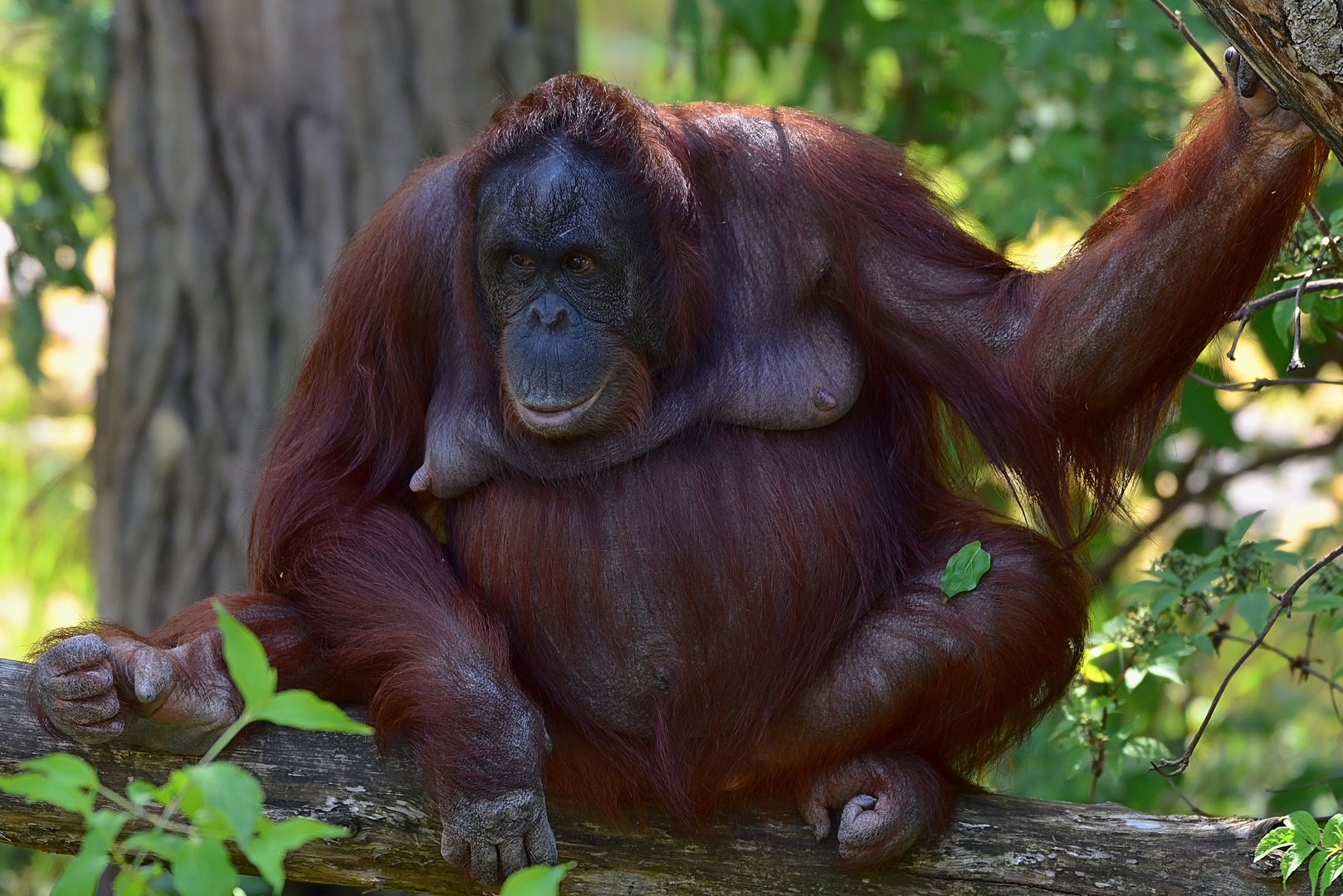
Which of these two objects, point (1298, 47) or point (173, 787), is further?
point (1298, 47)

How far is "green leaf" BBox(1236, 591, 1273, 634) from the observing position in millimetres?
2510

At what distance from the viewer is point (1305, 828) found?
1.99 metres

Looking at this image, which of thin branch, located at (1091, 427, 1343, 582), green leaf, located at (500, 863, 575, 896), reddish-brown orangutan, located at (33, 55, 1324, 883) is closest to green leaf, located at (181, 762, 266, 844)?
green leaf, located at (500, 863, 575, 896)

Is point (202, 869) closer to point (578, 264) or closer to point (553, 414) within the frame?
point (553, 414)

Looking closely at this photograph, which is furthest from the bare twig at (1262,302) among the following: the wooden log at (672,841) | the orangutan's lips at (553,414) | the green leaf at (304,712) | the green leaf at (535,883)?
the green leaf at (304,712)

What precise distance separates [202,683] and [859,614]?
1.18 metres

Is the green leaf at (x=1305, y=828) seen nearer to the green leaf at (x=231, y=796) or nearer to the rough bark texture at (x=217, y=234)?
the green leaf at (x=231, y=796)

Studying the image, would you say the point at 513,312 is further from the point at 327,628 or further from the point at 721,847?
the point at 721,847

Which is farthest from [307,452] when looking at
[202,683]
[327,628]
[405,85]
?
[405,85]

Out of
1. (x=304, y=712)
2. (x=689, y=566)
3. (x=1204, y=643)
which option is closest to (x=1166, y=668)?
(x=1204, y=643)

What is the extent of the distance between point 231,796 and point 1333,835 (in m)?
1.60

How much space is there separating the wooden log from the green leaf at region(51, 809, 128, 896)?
101 centimetres

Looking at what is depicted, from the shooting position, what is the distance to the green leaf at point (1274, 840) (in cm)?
205

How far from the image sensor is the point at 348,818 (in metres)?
2.34
